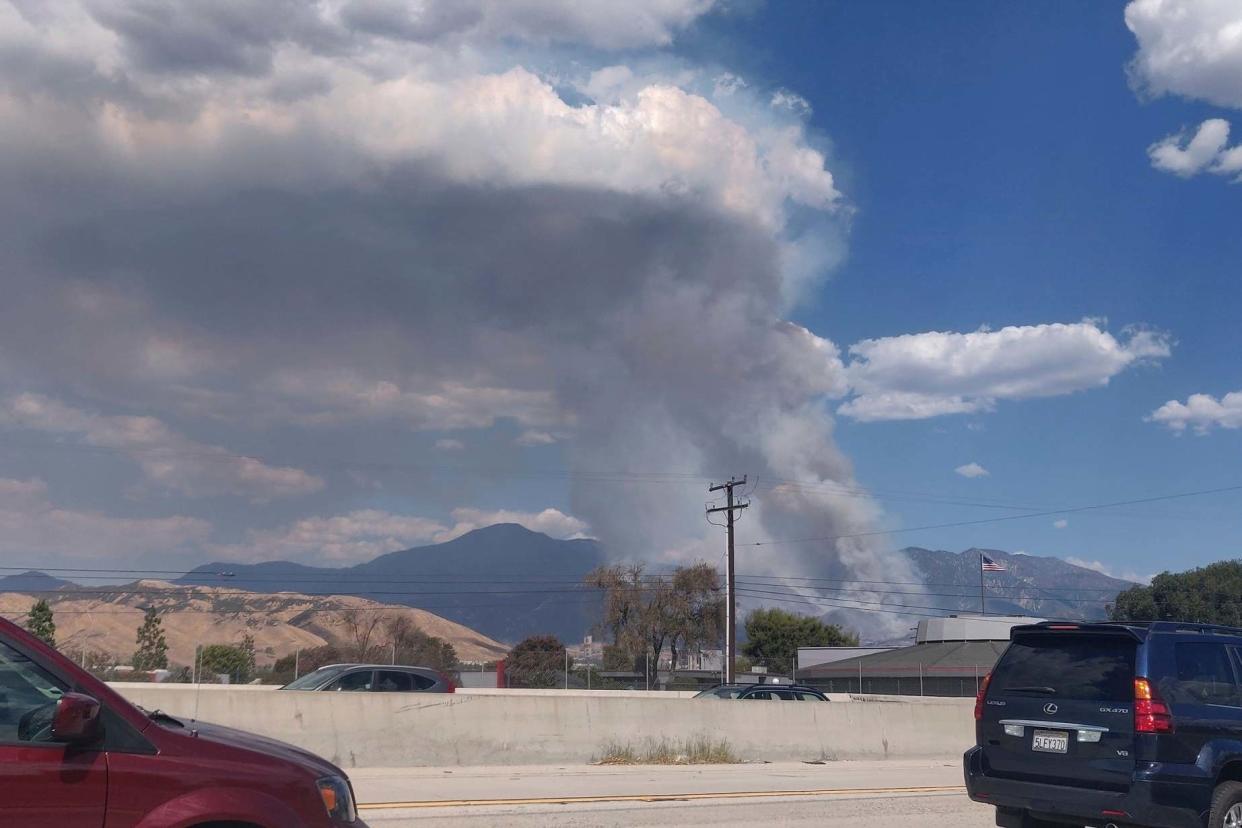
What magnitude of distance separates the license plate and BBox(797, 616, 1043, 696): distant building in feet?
178

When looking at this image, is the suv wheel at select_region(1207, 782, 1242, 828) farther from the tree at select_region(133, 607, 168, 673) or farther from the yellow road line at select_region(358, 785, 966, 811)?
the tree at select_region(133, 607, 168, 673)

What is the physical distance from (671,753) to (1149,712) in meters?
12.3

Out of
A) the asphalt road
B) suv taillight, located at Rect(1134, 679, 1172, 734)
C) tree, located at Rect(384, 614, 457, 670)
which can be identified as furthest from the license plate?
tree, located at Rect(384, 614, 457, 670)

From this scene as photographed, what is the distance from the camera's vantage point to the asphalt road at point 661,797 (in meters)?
12.8

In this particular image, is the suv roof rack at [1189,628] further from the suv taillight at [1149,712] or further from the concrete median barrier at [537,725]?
the concrete median barrier at [537,725]

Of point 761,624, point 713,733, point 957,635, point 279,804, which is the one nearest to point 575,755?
point 713,733

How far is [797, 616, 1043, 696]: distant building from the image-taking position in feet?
230

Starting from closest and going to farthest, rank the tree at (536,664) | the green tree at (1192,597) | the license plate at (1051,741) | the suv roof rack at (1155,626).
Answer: the license plate at (1051,741)
the suv roof rack at (1155,626)
the tree at (536,664)
the green tree at (1192,597)

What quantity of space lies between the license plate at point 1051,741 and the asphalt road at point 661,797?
10.6 feet

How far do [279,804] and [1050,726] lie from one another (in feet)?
22.6

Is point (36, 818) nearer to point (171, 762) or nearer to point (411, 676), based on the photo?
point (171, 762)

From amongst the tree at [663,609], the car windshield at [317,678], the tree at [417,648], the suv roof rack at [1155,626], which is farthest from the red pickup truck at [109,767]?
the tree at [663,609]

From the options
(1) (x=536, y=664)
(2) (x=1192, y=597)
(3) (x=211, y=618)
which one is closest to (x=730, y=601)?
(1) (x=536, y=664)

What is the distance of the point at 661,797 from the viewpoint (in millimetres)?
15047
